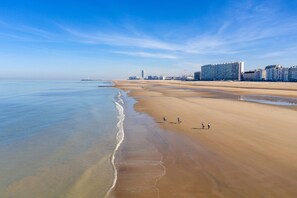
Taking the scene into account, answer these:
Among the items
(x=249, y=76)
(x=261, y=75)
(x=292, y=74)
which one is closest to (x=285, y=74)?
(x=292, y=74)

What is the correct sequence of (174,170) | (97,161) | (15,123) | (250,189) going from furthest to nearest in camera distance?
(15,123), (97,161), (174,170), (250,189)

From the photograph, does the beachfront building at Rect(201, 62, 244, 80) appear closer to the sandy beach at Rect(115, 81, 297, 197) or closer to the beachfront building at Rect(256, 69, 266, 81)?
the beachfront building at Rect(256, 69, 266, 81)

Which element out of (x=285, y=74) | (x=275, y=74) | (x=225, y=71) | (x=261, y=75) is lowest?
(x=261, y=75)

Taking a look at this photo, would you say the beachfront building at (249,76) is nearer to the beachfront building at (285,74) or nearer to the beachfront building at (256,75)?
the beachfront building at (256,75)

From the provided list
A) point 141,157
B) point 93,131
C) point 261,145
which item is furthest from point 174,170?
point 93,131

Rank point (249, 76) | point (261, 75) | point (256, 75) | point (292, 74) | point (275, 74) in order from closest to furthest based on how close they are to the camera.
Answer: point (292, 74)
point (275, 74)
point (261, 75)
point (256, 75)
point (249, 76)

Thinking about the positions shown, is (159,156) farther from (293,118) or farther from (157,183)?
(293,118)

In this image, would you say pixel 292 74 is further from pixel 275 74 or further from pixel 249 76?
pixel 249 76

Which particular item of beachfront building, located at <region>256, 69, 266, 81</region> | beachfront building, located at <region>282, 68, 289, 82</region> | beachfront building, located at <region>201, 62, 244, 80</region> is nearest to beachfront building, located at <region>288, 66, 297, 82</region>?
beachfront building, located at <region>282, 68, 289, 82</region>

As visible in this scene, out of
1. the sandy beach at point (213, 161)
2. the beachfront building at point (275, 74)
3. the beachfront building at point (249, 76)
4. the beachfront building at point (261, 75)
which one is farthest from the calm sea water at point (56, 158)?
the beachfront building at point (249, 76)
